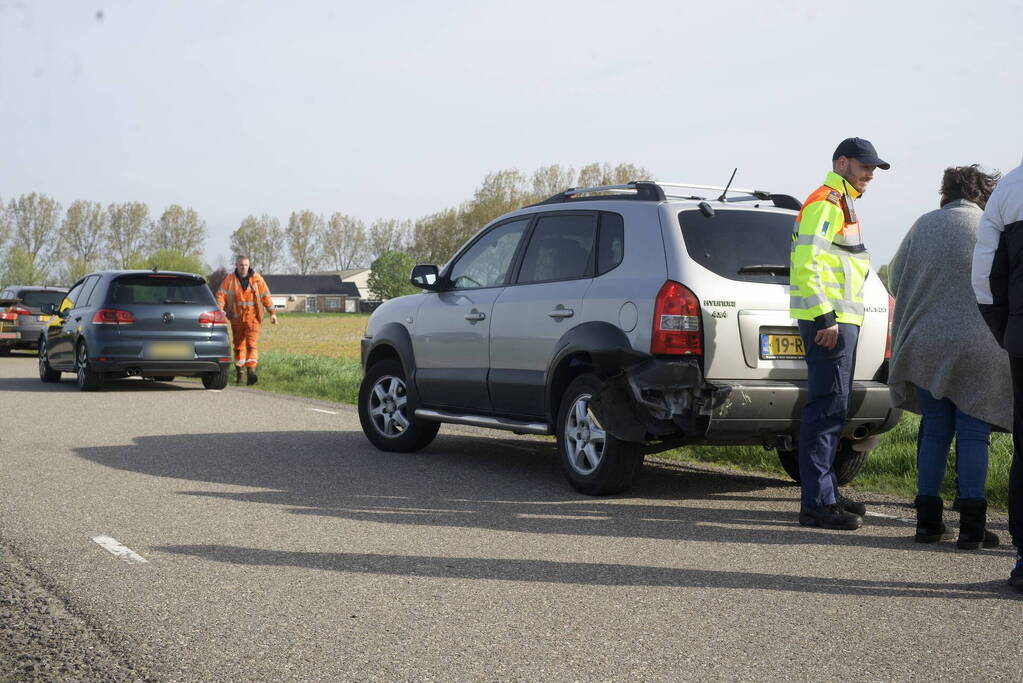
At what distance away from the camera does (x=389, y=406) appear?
962cm

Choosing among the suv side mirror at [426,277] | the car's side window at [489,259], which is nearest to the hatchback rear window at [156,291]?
the suv side mirror at [426,277]

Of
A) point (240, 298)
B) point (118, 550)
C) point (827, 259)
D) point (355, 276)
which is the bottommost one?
point (118, 550)

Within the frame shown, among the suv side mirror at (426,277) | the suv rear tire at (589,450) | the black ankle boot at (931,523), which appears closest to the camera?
the black ankle boot at (931,523)

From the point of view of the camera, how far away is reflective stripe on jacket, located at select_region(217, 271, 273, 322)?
17391mm

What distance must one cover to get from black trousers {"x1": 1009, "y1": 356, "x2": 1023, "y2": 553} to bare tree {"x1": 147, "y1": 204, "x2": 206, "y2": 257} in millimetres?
118810

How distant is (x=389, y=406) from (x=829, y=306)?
4326 mm

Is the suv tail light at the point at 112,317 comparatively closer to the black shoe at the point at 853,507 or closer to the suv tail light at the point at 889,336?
the suv tail light at the point at 889,336

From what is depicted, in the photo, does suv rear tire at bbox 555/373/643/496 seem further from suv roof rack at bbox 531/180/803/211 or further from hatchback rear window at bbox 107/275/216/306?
hatchback rear window at bbox 107/275/216/306

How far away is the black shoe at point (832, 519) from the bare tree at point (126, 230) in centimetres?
11621

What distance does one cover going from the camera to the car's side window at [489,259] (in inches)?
334

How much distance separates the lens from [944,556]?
5.84m

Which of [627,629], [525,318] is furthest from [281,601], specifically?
[525,318]

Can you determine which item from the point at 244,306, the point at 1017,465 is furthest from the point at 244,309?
the point at 1017,465

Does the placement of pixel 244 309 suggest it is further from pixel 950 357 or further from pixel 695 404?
pixel 950 357
